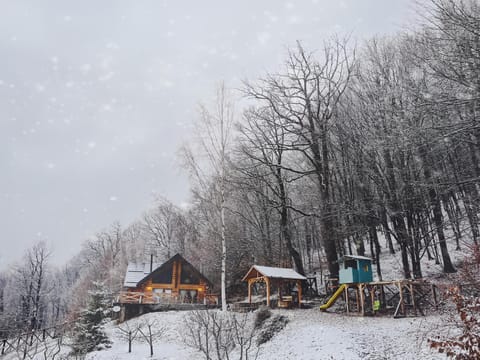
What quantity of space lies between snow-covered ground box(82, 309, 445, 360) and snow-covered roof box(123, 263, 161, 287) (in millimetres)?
13423

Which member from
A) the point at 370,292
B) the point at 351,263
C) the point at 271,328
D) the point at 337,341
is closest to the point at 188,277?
the point at 271,328

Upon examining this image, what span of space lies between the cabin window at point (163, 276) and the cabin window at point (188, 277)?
46.1 inches

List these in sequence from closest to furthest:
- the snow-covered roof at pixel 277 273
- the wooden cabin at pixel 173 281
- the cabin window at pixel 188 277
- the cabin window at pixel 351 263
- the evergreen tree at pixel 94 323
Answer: the cabin window at pixel 351 263 < the evergreen tree at pixel 94 323 < the snow-covered roof at pixel 277 273 < the wooden cabin at pixel 173 281 < the cabin window at pixel 188 277

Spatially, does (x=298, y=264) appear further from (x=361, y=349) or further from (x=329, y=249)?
(x=361, y=349)

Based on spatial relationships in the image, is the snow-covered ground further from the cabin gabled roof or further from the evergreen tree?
the cabin gabled roof

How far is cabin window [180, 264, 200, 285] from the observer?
3093 cm

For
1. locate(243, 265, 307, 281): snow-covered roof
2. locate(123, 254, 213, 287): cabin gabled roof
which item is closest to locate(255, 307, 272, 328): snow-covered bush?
locate(243, 265, 307, 281): snow-covered roof

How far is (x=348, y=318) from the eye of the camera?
14.0 m

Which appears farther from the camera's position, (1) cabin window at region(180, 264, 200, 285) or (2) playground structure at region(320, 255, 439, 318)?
(1) cabin window at region(180, 264, 200, 285)

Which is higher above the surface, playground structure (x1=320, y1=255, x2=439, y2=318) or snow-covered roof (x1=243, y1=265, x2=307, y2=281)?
snow-covered roof (x1=243, y1=265, x2=307, y2=281)

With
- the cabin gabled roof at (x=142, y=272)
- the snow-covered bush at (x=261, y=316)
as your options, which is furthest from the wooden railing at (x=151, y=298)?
the snow-covered bush at (x=261, y=316)

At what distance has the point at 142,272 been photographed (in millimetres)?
31656

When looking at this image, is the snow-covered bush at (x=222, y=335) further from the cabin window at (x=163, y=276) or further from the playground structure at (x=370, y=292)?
the cabin window at (x=163, y=276)

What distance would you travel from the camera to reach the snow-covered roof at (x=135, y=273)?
2998cm
